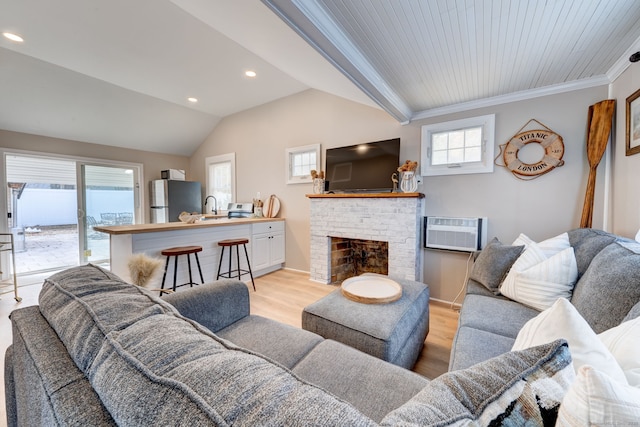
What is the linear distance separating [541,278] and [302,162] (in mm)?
3211

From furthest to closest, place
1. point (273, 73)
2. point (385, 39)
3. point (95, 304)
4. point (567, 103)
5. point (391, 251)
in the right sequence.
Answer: point (273, 73) < point (391, 251) < point (567, 103) < point (385, 39) < point (95, 304)

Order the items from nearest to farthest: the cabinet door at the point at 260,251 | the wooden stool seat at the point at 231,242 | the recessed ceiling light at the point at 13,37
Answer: the recessed ceiling light at the point at 13,37 → the wooden stool seat at the point at 231,242 → the cabinet door at the point at 260,251

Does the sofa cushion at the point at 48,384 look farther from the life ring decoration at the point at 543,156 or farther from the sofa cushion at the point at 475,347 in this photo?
the life ring decoration at the point at 543,156

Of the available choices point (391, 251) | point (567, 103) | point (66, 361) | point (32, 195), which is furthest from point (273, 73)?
point (32, 195)

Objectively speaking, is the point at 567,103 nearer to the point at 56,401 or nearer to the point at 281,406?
the point at 281,406

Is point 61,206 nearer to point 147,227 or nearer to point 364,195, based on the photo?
point 147,227

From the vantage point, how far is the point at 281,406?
38 cm

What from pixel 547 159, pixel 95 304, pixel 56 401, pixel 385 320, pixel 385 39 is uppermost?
pixel 385 39

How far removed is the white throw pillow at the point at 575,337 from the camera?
1.71 feet

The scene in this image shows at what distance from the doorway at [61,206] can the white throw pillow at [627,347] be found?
19.8 ft

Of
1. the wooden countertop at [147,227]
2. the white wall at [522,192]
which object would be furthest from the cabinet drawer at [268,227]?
the white wall at [522,192]

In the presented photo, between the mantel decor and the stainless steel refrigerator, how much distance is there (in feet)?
19.9

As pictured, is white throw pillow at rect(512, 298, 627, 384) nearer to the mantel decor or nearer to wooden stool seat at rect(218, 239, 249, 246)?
the mantel decor

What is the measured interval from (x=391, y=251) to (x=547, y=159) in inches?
69.9
